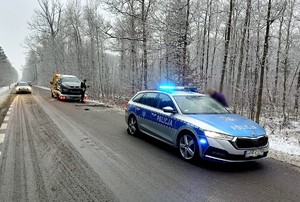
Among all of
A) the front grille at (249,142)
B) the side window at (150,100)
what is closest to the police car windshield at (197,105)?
the side window at (150,100)

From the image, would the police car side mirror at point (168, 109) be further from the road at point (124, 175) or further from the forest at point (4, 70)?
the forest at point (4, 70)

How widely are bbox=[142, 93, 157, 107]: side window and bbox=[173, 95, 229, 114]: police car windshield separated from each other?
81cm

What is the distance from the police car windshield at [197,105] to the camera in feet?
20.3

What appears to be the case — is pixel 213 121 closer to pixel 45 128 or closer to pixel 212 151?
pixel 212 151

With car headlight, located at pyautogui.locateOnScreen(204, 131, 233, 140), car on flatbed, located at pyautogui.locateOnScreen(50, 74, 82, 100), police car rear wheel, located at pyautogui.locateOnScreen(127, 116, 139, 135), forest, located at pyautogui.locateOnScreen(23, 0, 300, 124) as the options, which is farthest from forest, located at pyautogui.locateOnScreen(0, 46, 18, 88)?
car headlight, located at pyautogui.locateOnScreen(204, 131, 233, 140)

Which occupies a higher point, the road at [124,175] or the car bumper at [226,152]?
the car bumper at [226,152]

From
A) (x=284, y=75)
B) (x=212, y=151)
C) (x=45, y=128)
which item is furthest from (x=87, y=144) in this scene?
(x=284, y=75)

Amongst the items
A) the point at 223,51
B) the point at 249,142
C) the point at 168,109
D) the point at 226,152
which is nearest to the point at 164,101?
the point at 168,109

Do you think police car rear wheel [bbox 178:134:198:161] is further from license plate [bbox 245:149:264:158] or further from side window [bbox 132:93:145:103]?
side window [bbox 132:93:145:103]

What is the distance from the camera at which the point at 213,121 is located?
5402 mm

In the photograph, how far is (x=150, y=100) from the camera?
24.0 ft

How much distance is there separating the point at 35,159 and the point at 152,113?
3156mm

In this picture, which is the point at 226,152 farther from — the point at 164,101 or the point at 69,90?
the point at 69,90

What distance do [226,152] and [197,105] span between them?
1828 millimetres
